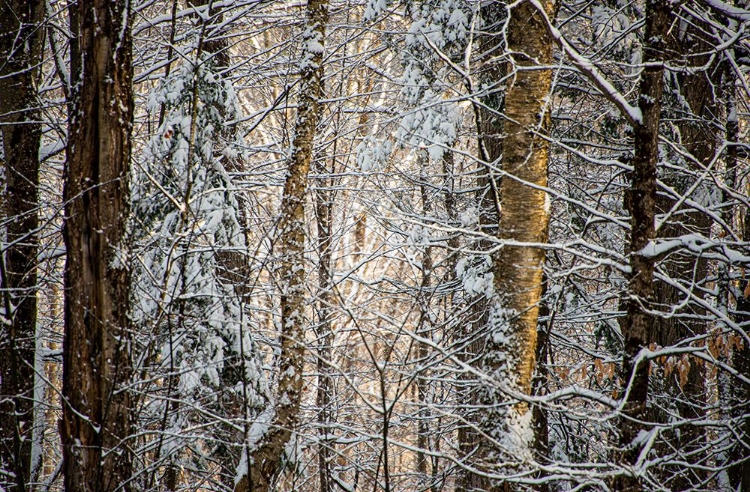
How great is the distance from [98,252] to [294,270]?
6.28 feet

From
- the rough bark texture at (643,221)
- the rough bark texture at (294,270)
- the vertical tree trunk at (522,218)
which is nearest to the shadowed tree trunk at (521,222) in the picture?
the vertical tree trunk at (522,218)

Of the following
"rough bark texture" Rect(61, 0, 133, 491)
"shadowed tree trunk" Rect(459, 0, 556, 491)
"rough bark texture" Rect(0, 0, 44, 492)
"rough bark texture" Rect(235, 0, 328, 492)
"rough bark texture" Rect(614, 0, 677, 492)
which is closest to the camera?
"rough bark texture" Rect(614, 0, 677, 492)

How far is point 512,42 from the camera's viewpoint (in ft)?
15.5

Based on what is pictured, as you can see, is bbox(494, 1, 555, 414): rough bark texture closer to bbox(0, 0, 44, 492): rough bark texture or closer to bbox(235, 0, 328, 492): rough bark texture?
bbox(235, 0, 328, 492): rough bark texture

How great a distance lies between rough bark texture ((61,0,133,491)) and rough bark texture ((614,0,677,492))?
140 inches

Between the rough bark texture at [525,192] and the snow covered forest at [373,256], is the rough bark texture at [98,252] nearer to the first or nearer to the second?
the snow covered forest at [373,256]

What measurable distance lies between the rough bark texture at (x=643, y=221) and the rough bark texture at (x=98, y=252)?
11.7 feet

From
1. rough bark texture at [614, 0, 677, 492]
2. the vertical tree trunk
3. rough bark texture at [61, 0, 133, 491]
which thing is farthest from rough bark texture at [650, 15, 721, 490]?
rough bark texture at [61, 0, 133, 491]

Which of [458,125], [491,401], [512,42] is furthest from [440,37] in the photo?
[491,401]

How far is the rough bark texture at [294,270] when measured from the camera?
16.9 feet

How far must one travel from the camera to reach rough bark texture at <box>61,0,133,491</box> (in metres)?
3.77

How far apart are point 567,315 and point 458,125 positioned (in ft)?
9.11

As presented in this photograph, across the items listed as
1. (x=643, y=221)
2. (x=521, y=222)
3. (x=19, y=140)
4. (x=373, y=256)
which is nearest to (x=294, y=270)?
(x=521, y=222)

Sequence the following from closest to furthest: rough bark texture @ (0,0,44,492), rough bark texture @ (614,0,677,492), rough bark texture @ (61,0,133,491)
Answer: rough bark texture @ (614,0,677,492)
rough bark texture @ (61,0,133,491)
rough bark texture @ (0,0,44,492)
